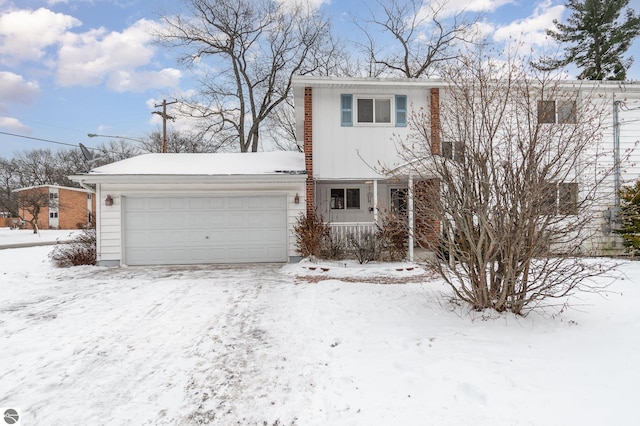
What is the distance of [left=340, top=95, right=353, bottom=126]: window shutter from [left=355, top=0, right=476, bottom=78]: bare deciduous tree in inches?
Result: 500

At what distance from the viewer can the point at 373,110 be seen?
33.8 feet

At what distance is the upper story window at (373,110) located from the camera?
33.5ft

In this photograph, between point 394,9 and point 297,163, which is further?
point 394,9

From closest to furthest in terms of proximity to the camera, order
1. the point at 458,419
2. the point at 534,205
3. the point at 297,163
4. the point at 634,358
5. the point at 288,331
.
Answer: the point at 458,419 < the point at 634,358 < the point at 534,205 < the point at 288,331 < the point at 297,163

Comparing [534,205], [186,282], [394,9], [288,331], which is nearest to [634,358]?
[534,205]

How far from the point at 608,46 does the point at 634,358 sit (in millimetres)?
24686

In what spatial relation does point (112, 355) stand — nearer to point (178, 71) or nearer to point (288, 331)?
point (288, 331)

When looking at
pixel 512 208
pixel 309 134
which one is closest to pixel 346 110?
pixel 309 134

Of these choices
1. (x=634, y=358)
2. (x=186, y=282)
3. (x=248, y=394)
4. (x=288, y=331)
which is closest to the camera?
(x=248, y=394)

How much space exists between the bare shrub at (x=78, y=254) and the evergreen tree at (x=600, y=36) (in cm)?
2492

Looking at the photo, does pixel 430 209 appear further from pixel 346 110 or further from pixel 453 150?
pixel 346 110

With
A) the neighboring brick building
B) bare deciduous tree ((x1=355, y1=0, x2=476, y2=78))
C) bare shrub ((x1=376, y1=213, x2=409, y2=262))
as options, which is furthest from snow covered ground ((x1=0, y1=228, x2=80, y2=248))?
bare deciduous tree ((x1=355, y1=0, x2=476, y2=78))

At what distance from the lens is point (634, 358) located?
10.4ft

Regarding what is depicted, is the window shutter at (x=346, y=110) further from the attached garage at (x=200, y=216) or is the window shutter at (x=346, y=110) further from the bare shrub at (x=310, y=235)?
the bare shrub at (x=310, y=235)
